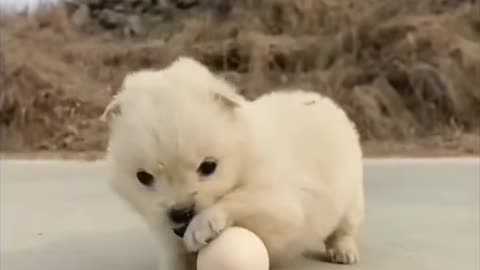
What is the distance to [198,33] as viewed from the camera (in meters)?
3.38

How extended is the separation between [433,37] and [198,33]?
0.85 m

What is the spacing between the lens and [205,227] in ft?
4.22

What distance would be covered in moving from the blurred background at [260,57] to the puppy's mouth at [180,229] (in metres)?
1.71

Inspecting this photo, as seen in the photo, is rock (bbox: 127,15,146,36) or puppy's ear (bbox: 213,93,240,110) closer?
puppy's ear (bbox: 213,93,240,110)

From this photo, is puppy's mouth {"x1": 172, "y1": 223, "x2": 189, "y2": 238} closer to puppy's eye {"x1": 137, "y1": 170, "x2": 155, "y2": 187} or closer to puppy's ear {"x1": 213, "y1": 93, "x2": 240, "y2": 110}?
puppy's eye {"x1": 137, "y1": 170, "x2": 155, "y2": 187}

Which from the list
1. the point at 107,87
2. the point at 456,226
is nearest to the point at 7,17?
the point at 107,87

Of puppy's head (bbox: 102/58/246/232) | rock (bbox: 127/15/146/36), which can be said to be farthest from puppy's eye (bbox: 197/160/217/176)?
rock (bbox: 127/15/146/36)

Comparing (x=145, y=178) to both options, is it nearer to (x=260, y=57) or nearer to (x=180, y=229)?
(x=180, y=229)

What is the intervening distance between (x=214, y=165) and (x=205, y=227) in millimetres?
88

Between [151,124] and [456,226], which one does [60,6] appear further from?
[151,124]

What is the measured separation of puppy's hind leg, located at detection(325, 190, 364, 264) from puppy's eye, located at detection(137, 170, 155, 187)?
49 cm

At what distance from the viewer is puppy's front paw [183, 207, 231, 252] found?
129cm

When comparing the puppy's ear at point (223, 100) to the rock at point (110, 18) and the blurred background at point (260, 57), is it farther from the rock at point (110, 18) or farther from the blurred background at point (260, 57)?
the rock at point (110, 18)

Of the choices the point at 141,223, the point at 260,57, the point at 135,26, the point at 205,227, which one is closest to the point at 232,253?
the point at 205,227
